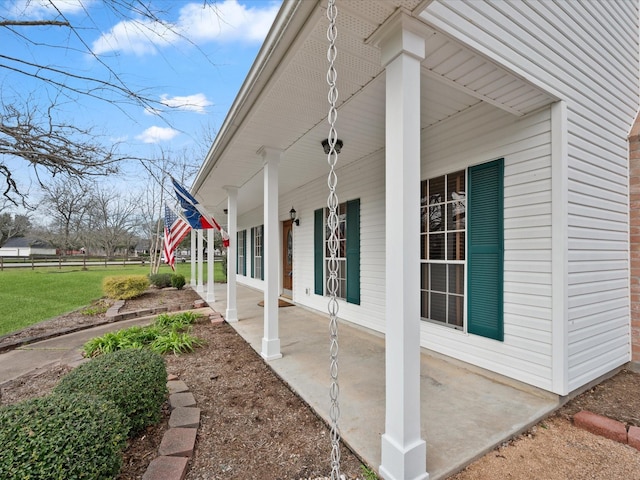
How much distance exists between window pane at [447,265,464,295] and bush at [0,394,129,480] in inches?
127

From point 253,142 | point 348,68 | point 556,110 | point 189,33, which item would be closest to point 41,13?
point 189,33

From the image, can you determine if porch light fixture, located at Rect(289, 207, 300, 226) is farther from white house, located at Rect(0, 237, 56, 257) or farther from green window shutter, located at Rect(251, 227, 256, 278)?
white house, located at Rect(0, 237, 56, 257)

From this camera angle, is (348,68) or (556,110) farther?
(556,110)

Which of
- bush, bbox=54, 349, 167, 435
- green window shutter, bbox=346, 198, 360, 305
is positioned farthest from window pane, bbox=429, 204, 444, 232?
bush, bbox=54, 349, 167, 435

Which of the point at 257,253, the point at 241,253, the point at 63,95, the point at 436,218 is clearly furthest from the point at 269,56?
the point at 241,253

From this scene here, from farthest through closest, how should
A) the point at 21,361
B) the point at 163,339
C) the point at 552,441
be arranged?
the point at 163,339, the point at 21,361, the point at 552,441

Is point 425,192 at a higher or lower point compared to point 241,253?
higher

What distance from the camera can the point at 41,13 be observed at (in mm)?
2404

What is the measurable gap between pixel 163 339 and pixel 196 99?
3159 mm

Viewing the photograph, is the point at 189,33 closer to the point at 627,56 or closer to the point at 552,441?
the point at 552,441

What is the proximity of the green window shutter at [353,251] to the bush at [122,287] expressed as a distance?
6109 millimetres

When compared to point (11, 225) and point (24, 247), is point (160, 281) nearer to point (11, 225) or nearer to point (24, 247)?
point (11, 225)

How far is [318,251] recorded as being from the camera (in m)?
6.20

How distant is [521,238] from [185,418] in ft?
10.8
